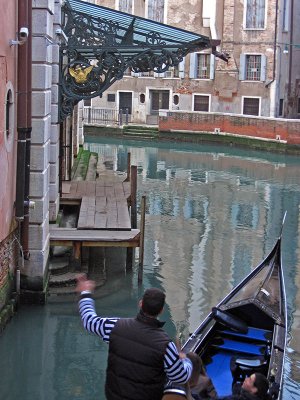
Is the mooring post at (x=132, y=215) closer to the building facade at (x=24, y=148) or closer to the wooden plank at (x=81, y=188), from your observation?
the wooden plank at (x=81, y=188)

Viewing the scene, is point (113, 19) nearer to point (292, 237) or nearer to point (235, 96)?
point (292, 237)

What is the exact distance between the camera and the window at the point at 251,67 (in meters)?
25.4

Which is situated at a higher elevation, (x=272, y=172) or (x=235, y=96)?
(x=235, y=96)

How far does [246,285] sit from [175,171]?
39.1 feet

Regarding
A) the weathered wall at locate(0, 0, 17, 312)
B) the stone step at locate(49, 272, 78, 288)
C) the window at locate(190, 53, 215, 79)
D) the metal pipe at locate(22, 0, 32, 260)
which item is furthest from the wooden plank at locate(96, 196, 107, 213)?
the window at locate(190, 53, 215, 79)

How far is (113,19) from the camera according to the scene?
9.76 metres

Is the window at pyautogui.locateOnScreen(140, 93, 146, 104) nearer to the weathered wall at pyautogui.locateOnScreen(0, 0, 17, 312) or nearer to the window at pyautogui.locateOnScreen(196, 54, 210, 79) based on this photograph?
the window at pyautogui.locateOnScreen(196, 54, 210, 79)

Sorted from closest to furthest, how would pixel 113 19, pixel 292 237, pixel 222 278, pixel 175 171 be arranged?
pixel 222 278 < pixel 113 19 < pixel 292 237 < pixel 175 171

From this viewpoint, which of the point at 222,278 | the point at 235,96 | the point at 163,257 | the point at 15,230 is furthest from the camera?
the point at 235,96

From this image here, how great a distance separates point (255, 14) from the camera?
82.5 feet

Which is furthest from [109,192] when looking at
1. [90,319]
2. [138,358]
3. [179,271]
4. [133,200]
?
[138,358]

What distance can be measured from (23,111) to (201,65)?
20.8m

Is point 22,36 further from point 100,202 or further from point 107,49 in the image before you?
point 100,202

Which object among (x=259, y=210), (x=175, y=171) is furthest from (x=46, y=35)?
(x=175, y=171)
